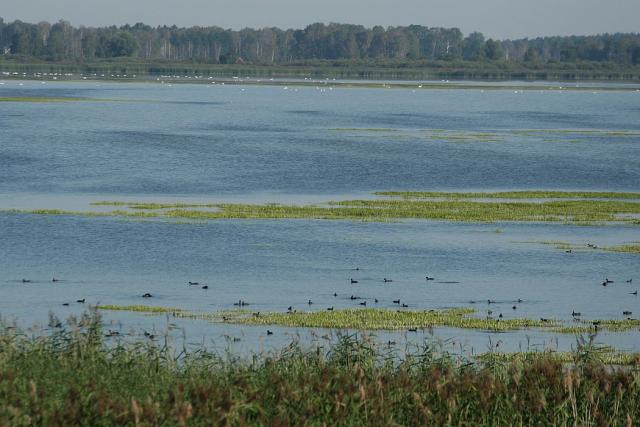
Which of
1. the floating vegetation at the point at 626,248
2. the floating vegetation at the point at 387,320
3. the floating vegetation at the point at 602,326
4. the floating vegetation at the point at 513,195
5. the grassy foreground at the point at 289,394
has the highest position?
the grassy foreground at the point at 289,394

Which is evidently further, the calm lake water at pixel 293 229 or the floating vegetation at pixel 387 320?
the calm lake water at pixel 293 229

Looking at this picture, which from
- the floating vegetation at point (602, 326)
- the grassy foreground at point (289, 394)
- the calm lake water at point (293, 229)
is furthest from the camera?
the calm lake water at point (293, 229)

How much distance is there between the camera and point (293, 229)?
37.5 metres

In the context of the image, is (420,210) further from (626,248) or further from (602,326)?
(602,326)

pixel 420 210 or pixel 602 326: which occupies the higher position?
pixel 602 326

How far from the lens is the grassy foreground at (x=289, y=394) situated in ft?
36.7

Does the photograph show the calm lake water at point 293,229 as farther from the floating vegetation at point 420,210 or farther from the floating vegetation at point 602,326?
the floating vegetation at point 420,210

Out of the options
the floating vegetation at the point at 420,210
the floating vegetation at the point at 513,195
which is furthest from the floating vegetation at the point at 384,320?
the floating vegetation at the point at 513,195

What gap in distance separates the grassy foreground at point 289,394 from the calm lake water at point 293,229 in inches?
256

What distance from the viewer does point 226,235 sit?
36.1 m

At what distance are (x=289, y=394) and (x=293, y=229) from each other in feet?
82.9

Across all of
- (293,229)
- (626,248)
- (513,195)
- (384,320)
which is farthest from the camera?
(513,195)

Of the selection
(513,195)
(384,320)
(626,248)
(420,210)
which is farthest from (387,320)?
(513,195)

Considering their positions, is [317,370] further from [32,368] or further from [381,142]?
[381,142]
